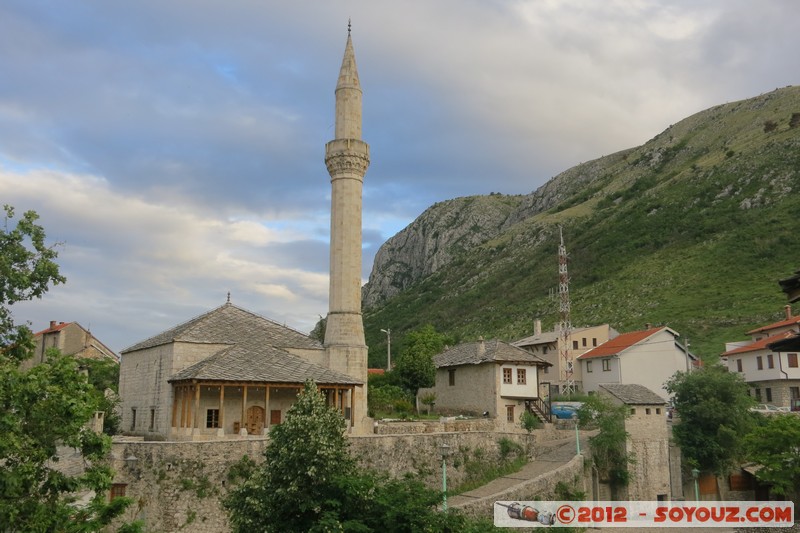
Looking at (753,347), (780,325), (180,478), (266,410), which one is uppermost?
(780,325)

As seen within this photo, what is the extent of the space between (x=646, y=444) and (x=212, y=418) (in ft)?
74.5

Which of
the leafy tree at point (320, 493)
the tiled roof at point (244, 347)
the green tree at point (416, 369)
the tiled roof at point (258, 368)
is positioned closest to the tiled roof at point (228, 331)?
the tiled roof at point (244, 347)

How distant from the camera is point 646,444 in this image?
36688 mm

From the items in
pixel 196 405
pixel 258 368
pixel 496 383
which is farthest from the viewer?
pixel 496 383

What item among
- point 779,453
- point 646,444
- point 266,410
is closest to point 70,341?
point 266,410

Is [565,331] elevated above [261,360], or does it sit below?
above

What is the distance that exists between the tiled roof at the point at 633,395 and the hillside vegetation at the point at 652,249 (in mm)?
21785

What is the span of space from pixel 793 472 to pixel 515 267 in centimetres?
8121

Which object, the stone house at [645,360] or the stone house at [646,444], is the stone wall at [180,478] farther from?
the stone house at [645,360]

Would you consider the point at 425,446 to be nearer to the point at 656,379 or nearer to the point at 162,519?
the point at 162,519

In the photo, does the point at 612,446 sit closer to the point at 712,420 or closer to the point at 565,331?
the point at 712,420

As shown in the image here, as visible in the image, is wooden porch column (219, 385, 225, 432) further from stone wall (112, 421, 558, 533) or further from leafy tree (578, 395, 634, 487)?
leafy tree (578, 395, 634, 487)

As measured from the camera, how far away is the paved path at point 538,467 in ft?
98.9

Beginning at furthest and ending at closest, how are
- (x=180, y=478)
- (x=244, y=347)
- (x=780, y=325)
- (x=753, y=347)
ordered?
(x=780, y=325)
(x=753, y=347)
(x=244, y=347)
(x=180, y=478)
